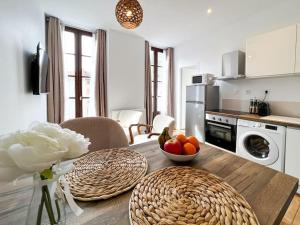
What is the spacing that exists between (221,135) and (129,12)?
2487mm

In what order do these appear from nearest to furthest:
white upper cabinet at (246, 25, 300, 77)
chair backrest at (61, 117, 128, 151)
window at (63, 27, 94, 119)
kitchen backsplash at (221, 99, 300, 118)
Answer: chair backrest at (61, 117, 128, 151), white upper cabinet at (246, 25, 300, 77), kitchen backsplash at (221, 99, 300, 118), window at (63, 27, 94, 119)

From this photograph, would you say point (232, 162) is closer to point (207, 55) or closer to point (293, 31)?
point (293, 31)

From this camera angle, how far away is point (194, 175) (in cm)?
76

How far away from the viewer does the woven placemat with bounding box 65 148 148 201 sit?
644mm

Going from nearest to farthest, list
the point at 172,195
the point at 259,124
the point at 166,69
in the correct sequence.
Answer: the point at 172,195 → the point at 259,124 → the point at 166,69

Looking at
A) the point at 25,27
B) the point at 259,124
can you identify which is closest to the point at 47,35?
the point at 25,27

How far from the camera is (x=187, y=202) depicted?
588 millimetres

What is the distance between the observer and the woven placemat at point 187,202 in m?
0.51

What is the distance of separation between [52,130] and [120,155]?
61 cm

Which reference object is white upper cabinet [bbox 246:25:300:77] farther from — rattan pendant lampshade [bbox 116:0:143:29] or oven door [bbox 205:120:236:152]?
rattan pendant lampshade [bbox 116:0:143:29]

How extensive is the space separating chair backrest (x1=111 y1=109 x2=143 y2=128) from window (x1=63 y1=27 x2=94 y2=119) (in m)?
0.63

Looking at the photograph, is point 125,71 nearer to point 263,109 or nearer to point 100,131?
point 100,131

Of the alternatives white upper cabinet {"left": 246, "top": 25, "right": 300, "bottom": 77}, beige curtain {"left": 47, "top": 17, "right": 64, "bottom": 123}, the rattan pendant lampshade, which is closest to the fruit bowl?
the rattan pendant lampshade

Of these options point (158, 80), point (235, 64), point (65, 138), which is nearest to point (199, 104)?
point (235, 64)
